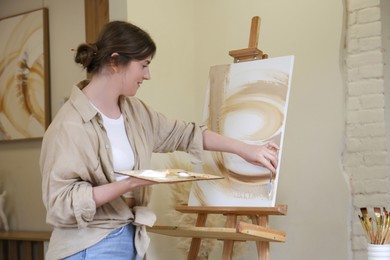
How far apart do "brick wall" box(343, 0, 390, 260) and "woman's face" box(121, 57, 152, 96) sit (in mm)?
1305

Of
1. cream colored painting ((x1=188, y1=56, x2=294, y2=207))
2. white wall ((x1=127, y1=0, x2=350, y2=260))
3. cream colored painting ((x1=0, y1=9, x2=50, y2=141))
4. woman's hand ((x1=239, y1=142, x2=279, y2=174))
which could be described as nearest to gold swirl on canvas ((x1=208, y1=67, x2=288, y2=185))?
cream colored painting ((x1=188, y1=56, x2=294, y2=207))

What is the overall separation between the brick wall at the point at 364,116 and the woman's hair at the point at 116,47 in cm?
132

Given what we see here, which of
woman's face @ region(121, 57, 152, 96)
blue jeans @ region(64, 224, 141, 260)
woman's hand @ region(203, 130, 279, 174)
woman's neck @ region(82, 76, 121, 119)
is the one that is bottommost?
blue jeans @ region(64, 224, 141, 260)

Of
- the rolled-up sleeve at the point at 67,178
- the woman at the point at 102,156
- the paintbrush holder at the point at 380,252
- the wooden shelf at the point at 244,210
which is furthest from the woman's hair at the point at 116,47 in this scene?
the paintbrush holder at the point at 380,252

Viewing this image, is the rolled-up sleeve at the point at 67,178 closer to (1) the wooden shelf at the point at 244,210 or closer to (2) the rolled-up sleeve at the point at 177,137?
(2) the rolled-up sleeve at the point at 177,137

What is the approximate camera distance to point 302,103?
287 cm

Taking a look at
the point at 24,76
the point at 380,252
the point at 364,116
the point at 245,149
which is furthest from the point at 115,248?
the point at 24,76

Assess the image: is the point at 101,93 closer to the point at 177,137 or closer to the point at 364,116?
the point at 177,137

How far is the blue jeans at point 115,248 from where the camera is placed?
157 centimetres

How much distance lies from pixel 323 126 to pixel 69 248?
1.64m

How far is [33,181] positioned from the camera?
3.54m

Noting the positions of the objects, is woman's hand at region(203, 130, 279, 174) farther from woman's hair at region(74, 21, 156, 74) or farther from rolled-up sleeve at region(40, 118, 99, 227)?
rolled-up sleeve at region(40, 118, 99, 227)

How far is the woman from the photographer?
1.51 metres

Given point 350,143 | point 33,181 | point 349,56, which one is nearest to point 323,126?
point 350,143
